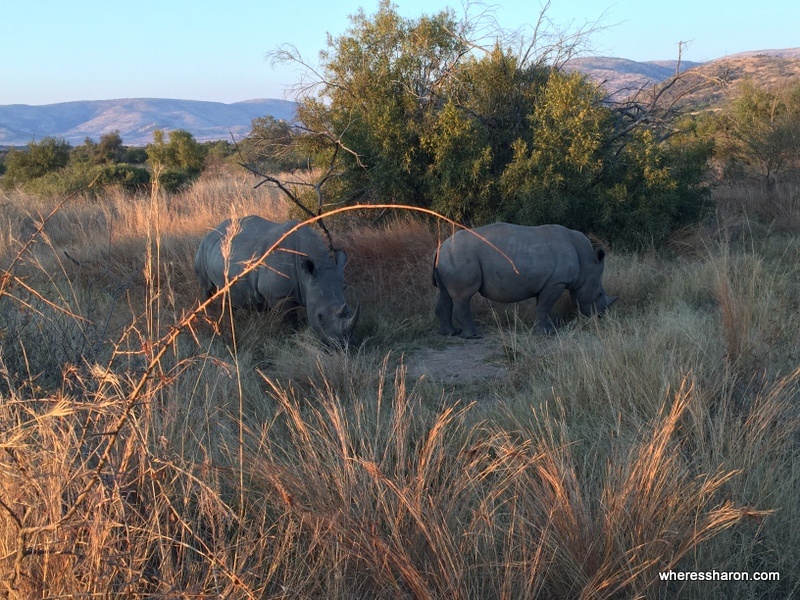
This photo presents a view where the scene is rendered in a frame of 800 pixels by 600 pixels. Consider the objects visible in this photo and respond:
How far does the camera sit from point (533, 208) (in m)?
9.36

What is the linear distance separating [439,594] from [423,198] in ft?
26.0

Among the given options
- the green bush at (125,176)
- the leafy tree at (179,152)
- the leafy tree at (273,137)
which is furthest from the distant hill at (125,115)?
the leafy tree at (273,137)

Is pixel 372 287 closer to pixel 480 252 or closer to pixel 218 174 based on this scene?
pixel 480 252

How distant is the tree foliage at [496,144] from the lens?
9523 millimetres

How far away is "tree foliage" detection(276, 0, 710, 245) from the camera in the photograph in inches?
375

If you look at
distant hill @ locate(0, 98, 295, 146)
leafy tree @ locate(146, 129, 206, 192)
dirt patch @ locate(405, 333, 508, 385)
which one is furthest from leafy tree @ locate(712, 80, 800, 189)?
distant hill @ locate(0, 98, 295, 146)

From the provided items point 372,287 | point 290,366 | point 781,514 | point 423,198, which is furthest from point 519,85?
point 781,514

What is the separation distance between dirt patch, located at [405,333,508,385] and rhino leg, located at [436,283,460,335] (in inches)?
5.1

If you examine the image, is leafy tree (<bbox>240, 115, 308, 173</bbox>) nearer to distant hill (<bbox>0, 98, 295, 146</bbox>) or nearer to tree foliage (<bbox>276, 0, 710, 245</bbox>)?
tree foliage (<bbox>276, 0, 710, 245</bbox>)

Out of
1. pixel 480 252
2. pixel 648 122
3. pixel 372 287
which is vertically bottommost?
pixel 372 287

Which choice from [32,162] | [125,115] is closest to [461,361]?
[32,162]

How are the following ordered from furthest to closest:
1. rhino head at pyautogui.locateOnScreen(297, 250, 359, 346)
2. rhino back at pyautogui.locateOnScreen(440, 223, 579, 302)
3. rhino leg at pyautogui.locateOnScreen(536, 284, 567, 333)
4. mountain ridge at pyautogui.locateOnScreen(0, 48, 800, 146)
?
mountain ridge at pyautogui.locateOnScreen(0, 48, 800, 146) < rhino leg at pyautogui.locateOnScreen(536, 284, 567, 333) < rhino back at pyautogui.locateOnScreen(440, 223, 579, 302) < rhino head at pyautogui.locateOnScreen(297, 250, 359, 346)

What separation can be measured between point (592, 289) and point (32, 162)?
1922 cm

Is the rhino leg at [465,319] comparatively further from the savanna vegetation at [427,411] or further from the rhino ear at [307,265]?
the rhino ear at [307,265]
